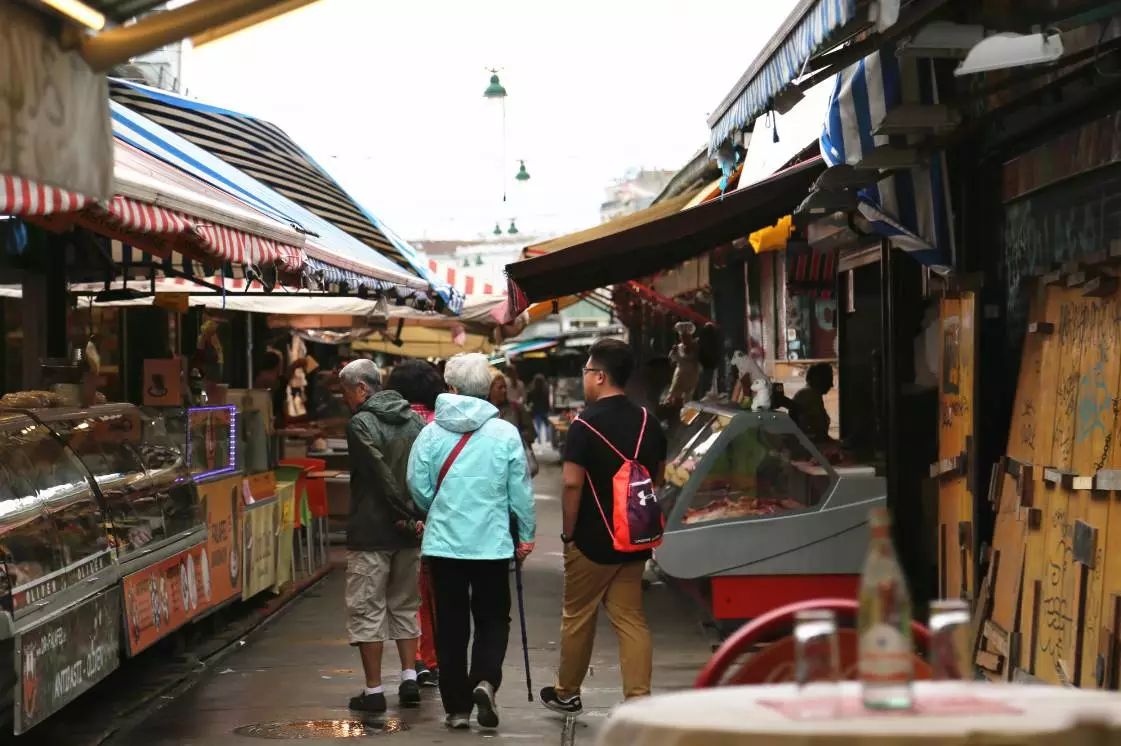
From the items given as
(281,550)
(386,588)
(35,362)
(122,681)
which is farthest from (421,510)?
(281,550)

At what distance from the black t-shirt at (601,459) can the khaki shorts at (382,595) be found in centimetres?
127

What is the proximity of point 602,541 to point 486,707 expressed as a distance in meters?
1.05

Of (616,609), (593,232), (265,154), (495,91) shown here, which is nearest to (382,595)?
(616,609)

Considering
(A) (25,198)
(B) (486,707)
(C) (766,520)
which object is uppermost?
(A) (25,198)

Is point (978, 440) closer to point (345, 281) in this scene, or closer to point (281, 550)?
point (345, 281)

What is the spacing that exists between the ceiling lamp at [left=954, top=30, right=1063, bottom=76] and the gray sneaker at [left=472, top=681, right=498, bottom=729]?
3.99 m

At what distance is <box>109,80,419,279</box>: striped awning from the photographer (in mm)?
13530

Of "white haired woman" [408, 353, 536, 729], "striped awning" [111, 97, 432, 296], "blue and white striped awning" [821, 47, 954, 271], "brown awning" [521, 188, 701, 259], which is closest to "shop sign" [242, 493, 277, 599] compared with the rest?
"striped awning" [111, 97, 432, 296]

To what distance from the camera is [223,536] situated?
1065 cm

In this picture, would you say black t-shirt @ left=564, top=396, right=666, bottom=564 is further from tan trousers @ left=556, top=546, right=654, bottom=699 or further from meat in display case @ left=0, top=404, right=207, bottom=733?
meat in display case @ left=0, top=404, right=207, bottom=733

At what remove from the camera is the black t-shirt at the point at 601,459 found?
7664 mm

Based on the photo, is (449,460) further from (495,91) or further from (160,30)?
(495,91)

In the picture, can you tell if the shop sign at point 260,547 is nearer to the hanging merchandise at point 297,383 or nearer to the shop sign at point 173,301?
the shop sign at point 173,301

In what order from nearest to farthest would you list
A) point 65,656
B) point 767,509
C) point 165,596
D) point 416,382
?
point 65,656 → point 165,596 → point 416,382 → point 767,509
